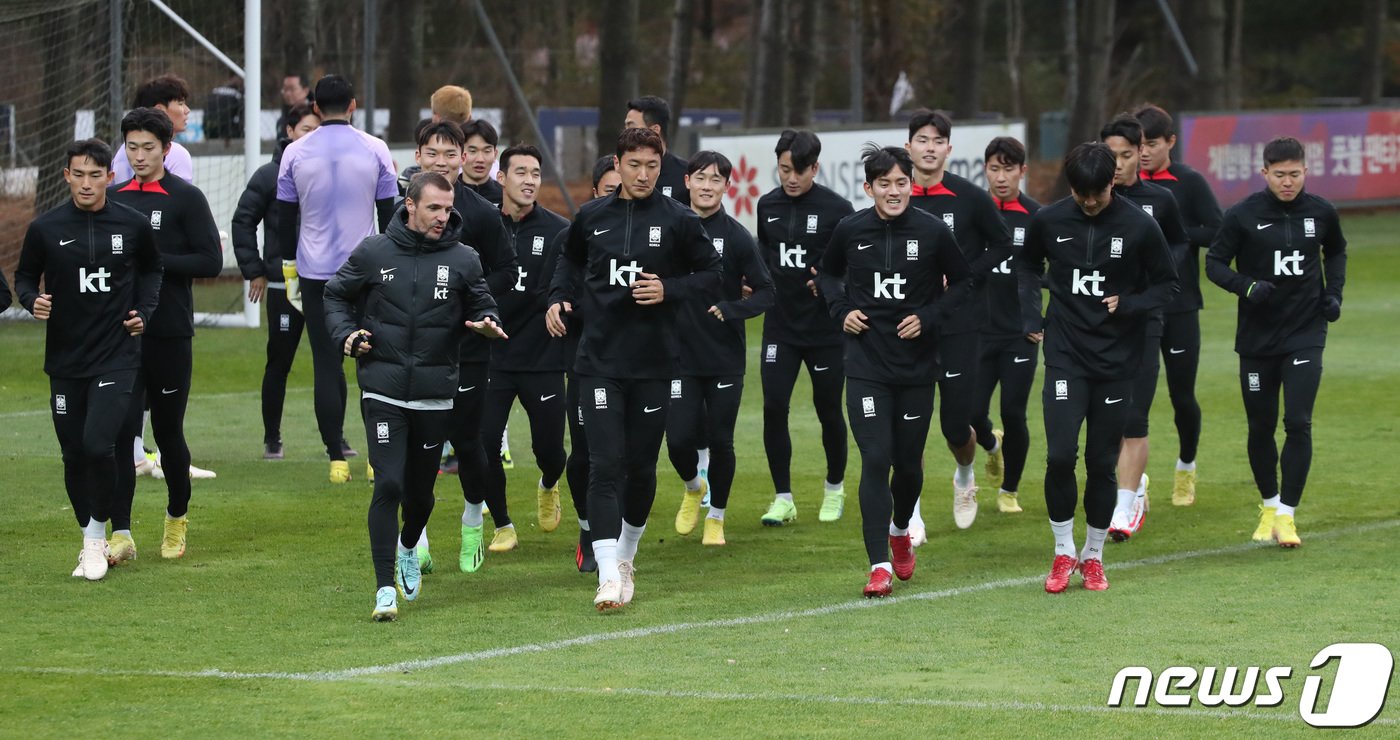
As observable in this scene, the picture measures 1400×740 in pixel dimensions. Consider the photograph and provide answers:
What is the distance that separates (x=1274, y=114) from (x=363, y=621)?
3116cm

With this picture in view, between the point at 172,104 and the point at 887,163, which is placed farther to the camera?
the point at 172,104

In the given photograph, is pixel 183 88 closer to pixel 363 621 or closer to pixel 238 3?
pixel 363 621

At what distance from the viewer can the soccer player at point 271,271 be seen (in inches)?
455

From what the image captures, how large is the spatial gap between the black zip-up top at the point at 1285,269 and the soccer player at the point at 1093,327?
118cm

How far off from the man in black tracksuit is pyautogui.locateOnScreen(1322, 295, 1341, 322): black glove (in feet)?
7.10

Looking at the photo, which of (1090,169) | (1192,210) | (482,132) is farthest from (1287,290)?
(482,132)

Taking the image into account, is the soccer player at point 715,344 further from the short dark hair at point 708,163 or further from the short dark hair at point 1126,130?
the short dark hair at point 1126,130

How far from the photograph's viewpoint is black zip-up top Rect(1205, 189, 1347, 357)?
10.1 m

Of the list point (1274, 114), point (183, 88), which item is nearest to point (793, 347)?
point (183, 88)

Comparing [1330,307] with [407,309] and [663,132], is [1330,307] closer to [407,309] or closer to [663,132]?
[663,132]

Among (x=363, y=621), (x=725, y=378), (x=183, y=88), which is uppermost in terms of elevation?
(x=183, y=88)

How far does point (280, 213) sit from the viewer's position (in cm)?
1167

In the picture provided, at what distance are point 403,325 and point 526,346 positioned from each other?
174 cm

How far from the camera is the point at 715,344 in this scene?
9961 mm
